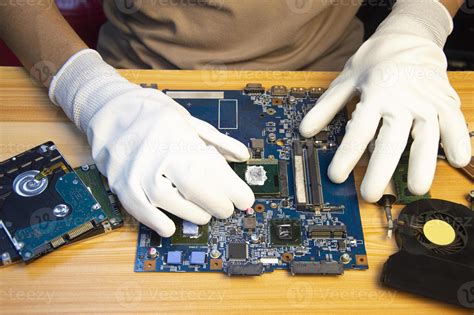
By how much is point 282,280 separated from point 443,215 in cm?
51

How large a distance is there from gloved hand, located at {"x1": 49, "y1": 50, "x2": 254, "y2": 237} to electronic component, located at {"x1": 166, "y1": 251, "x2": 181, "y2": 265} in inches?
2.3

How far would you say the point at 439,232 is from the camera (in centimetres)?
141

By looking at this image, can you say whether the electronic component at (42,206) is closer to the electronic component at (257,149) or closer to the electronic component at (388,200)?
the electronic component at (257,149)

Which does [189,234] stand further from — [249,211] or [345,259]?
[345,259]

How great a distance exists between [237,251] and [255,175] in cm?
27

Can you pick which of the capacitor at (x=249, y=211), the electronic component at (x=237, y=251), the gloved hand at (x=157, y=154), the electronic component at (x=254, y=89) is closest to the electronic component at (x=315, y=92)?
the electronic component at (x=254, y=89)

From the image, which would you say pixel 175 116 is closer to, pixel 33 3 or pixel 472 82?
pixel 33 3

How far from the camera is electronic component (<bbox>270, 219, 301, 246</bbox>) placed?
1.44 m

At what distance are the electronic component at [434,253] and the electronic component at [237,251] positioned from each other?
0.39 metres

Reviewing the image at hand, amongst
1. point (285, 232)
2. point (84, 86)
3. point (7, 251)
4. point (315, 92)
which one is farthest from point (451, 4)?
point (7, 251)

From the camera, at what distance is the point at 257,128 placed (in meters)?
1.70

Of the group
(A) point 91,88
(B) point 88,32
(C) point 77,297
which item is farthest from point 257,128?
(B) point 88,32

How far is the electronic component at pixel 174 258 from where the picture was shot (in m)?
1.40

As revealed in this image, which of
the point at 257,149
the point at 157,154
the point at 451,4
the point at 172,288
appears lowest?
the point at 172,288
